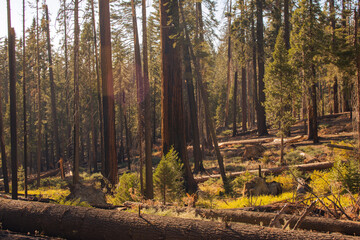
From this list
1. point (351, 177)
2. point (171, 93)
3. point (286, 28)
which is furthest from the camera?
point (286, 28)

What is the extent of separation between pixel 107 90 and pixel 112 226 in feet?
23.0

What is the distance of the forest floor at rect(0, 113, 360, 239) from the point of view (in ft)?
20.4

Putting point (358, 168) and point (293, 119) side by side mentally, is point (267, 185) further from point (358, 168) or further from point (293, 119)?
point (293, 119)

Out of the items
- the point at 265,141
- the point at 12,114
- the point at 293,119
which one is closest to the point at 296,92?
the point at 293,119

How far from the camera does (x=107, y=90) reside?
36.0ft

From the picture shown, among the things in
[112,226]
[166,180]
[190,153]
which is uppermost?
[112,226]

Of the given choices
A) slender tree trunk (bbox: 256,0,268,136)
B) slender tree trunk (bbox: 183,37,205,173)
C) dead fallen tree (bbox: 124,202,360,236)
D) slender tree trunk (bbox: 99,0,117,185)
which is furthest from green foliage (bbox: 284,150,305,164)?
dead fallen tree (bbox: 124,202,360,236)

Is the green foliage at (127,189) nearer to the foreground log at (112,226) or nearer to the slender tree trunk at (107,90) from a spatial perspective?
the slender tree trunk at (107,90)

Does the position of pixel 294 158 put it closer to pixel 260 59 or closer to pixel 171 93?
pixel 171 93

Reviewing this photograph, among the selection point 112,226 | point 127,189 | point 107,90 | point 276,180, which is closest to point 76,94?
point 107,90

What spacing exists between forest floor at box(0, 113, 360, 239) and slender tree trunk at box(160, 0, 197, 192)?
232 cm

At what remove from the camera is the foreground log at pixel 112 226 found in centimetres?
397

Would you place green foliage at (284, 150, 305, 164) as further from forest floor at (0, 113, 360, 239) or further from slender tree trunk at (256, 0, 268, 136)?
slender tree trunk at (256, 0, 268, 136)

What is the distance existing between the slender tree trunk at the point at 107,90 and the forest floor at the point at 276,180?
1044mm
